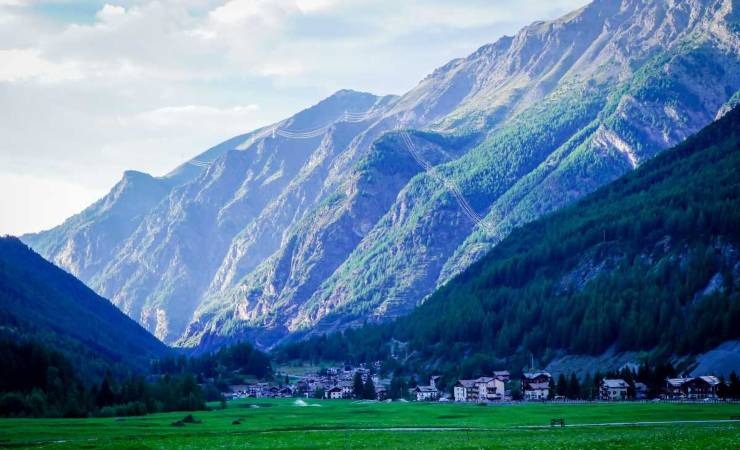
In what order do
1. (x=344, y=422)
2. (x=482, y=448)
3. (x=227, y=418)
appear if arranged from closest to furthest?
(x=482, y=448) < (x=344, y=422) < (x=227, y=418)

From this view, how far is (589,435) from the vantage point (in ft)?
415

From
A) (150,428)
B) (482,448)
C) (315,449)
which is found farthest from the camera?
(150,428)

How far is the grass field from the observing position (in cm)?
11769

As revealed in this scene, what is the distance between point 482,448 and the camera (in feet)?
357

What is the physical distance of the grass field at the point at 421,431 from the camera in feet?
386

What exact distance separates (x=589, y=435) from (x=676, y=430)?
9935 millimetres

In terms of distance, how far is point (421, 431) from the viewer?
14988cm

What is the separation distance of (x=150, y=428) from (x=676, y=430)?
2974 inches

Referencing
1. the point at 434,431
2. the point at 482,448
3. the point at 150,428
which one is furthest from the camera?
the point at 150,428

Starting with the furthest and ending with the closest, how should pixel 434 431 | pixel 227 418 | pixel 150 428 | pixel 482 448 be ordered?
pixel 227 418 → pixel 150 428 → pixel 434 431 → pixel 482 448

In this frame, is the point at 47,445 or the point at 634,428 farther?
the point at 634,428

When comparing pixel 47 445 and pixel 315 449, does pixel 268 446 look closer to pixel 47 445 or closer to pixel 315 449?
pixel 315 449

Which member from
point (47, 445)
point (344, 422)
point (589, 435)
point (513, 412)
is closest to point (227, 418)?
point (344, 422)

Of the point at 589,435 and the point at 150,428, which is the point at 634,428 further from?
the point at 150,428
